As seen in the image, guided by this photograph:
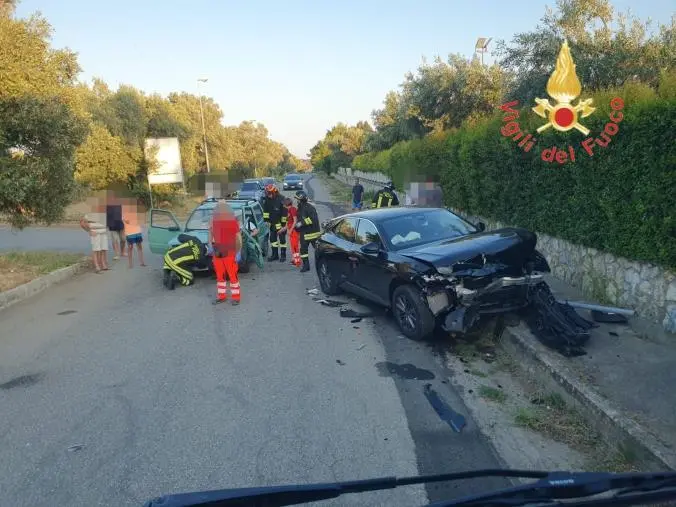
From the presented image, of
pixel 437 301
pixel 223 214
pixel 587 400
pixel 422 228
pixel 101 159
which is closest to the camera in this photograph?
A: pixel 587 400

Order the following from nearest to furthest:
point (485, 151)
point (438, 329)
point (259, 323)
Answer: point (438, 329)
point (259, 323)
point (485, 151)

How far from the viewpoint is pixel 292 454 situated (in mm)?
4020

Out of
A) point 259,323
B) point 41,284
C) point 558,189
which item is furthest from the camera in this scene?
point 41,284

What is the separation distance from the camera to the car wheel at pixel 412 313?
649 centimetres

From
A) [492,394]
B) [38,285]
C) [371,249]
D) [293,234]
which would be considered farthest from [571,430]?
[38,285]

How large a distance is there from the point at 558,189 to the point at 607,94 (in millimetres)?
1680

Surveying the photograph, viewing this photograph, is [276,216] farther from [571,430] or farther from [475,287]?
[571,430]

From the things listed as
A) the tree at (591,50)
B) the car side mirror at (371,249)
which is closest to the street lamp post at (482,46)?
the tree at (591,50)

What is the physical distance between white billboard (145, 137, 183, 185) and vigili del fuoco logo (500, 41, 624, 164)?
20.8 metres

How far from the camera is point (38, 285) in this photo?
10609 millimetres

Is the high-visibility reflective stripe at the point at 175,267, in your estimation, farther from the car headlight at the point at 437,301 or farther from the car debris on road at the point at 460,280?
the car headlight at the point at 437,301

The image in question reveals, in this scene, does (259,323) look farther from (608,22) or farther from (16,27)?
(608,22)

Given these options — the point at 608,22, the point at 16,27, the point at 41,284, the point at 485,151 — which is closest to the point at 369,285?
the point at 485,151

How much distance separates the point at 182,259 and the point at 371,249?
445 cm
